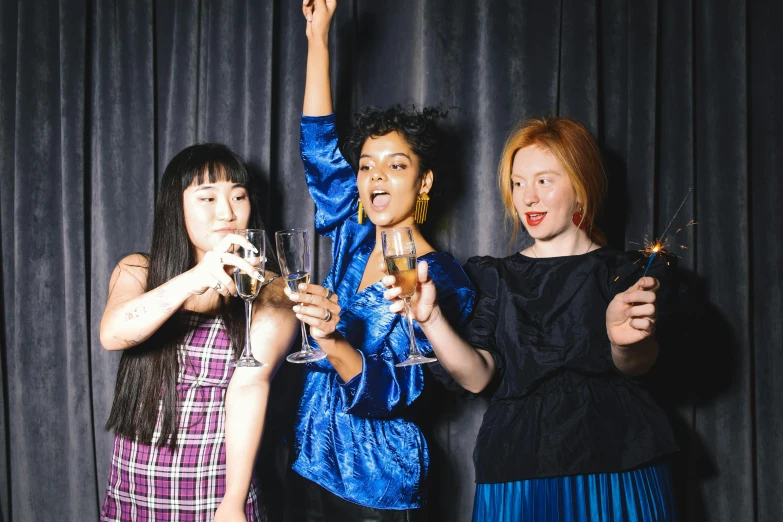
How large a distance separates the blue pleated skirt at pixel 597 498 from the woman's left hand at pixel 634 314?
1.14 feet

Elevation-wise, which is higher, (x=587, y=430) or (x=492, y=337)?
(x=492, y=337)

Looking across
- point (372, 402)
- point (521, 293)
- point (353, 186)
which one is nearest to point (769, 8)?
point (521, 293)

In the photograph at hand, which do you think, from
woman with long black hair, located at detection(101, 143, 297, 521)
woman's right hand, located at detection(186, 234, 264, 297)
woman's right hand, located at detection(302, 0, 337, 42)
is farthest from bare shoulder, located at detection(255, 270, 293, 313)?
woman's right hand, located at detection(302, 0, 337, 42)

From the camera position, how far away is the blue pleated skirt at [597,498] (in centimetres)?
144

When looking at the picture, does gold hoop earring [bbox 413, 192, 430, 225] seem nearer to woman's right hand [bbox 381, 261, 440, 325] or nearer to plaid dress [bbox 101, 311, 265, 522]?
woman's right hand [bbox 381, 261, 440, 325]

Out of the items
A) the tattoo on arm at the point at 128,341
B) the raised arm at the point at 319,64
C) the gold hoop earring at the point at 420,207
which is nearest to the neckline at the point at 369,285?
the gold hoop earring at the point at 420,207

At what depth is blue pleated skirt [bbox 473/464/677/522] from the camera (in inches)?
56.8

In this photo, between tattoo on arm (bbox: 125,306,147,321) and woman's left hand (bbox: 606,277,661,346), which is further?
tattoo on arm (bbox: 125,306,147,321)

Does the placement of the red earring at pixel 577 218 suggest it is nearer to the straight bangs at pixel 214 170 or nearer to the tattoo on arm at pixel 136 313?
the straight bangs at pixel 214 170

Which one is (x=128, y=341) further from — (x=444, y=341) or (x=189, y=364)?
(x=444, y=341)

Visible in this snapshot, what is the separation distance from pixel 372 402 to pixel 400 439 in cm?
19

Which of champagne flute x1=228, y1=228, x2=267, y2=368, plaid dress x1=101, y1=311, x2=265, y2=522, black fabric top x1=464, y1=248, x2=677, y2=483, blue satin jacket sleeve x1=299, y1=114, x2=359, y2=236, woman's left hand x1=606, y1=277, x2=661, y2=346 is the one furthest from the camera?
blue satin jacket sleeve x1=299, y1=114, x2=359, y2=236

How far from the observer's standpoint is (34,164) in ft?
7.72

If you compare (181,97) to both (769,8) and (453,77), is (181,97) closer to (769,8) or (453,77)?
(453,77)
